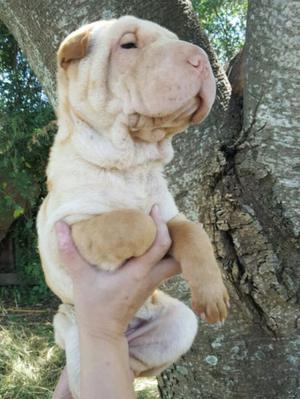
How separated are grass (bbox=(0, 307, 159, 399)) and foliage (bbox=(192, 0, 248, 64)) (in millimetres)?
3009

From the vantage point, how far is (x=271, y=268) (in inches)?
88.5

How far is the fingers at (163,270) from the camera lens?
1886mm

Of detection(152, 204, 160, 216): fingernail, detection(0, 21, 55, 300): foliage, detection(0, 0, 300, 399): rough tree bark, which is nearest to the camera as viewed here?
detection(152, 204, 160, 216): fingernail

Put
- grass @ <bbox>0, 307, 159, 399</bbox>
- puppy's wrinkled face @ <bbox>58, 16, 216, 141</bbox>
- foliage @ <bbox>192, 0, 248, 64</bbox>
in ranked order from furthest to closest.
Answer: foliage @ <bbox>192, 0, 248, 64</bbox>
grass @ <bbox>0, 307, 159, 399</bbox>
puppy's wrinkled face @ <bbox>58, 16, 216, 141</bbox>

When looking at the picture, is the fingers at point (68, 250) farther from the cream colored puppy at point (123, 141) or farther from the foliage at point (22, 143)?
the foliage at point (22, 143)

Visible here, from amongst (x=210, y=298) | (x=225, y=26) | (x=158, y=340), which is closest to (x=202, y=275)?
(x=210, y=298)

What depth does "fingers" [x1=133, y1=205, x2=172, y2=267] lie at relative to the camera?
1833 mm

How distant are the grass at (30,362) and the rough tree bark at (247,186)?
1567 millimetres

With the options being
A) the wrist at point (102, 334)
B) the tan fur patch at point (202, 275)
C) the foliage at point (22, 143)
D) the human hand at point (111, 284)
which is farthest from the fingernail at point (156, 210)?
the foliage at point (22, 143)

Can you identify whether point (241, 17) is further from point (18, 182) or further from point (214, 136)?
point (214, 136)

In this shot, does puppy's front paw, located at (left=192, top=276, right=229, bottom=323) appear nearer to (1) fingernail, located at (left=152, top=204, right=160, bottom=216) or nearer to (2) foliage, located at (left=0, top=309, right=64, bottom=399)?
(1) fingernail, located at (left=152, top=204, right=160, bottom=216)

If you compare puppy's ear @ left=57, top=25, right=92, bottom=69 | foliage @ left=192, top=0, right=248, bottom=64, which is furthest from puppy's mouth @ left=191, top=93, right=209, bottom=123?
foliage @ left=192, top=0, right=248, bottom=64

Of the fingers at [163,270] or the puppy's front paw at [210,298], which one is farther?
the fingers at [163,270]

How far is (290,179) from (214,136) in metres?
0.35
